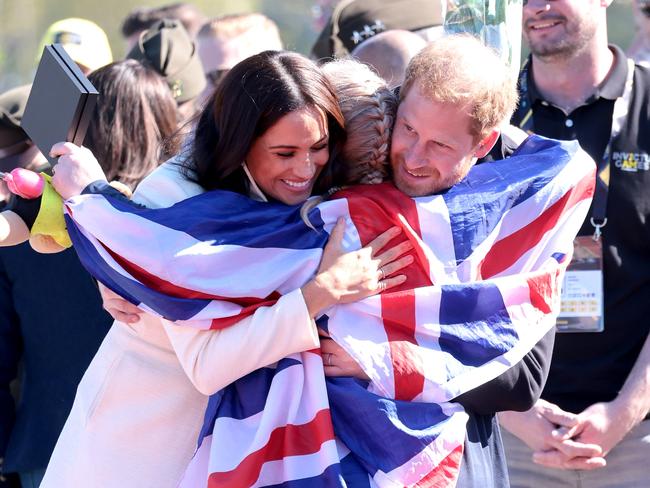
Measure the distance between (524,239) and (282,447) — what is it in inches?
29.2

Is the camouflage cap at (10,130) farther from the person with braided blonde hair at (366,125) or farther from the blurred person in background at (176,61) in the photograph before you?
the person with braided blonde hair at (366,125)

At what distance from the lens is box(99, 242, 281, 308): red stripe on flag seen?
2414 mm

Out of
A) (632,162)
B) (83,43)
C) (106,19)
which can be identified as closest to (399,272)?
(632,162)

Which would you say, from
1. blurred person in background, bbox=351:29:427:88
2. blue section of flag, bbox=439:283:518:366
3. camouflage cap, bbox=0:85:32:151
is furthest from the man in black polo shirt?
camouflage cap, bbox=0:85:32:151

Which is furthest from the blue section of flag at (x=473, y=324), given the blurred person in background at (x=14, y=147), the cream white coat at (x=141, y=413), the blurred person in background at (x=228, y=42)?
the blurred person in background at (x=228, y=42)

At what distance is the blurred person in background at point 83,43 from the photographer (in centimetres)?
530

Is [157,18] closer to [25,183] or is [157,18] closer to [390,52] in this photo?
[390,52]

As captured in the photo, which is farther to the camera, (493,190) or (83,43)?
(83,43)

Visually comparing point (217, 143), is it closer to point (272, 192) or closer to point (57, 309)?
point (272, 192)

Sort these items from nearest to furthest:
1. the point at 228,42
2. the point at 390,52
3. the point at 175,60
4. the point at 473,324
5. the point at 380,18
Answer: the point at 473,324 → the point at 390,52 → the point at 380,18 → the point at 175,60 → the point at 228,42

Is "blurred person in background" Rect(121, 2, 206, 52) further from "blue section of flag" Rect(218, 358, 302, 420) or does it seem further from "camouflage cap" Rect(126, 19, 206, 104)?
"blue section of flag" Rect(218, 358, 302, 420)

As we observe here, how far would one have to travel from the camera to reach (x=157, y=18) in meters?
6.59

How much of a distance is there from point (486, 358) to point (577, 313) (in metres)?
1.08

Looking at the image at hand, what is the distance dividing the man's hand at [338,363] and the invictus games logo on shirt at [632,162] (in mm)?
1434
